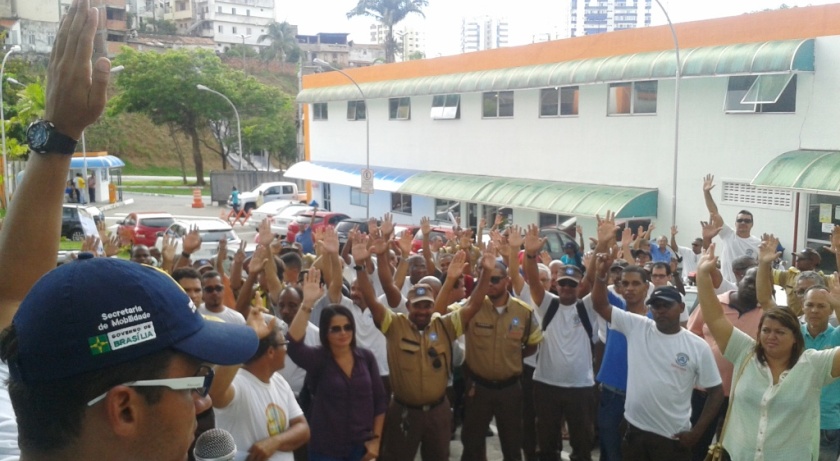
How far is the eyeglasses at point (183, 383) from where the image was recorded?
59.2 inches

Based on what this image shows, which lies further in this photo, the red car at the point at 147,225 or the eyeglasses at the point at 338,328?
the red car at the point at 147,225

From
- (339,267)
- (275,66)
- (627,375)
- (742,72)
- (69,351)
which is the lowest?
(627,375)

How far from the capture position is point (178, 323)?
1.57 m

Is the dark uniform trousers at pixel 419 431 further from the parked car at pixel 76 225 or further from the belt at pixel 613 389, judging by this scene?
the parked car at pixel 76 225

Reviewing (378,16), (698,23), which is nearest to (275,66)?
(378,16)

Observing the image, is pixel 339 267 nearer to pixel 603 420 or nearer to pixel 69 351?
pixel 603 420

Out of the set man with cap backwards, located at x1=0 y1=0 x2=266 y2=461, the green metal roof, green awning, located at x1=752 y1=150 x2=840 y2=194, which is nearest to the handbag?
man with cap backwards, located at x1=0 y1=0 x2=266 y2=461

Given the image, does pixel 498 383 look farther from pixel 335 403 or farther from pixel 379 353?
pixel 335 403

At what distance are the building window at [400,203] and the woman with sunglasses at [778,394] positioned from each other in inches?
1009

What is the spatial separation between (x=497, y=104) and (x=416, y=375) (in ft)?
67.9

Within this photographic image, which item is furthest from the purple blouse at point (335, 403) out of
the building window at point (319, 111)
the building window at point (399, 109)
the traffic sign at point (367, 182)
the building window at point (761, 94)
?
the building window at point (319, 111)

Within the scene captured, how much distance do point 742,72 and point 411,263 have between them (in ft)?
39.4

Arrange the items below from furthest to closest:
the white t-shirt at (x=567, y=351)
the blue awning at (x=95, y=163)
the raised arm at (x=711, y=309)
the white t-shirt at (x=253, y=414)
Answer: the blue awning at (x=95, y=163), the white t-shirt at (x=567, y=351), the raised arm at (x=711, y=309), the white t-shirt at (x=253, y=414)

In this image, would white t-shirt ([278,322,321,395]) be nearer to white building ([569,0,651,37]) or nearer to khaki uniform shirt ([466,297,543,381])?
khaki uniform shirt ([466,297,543,381])
